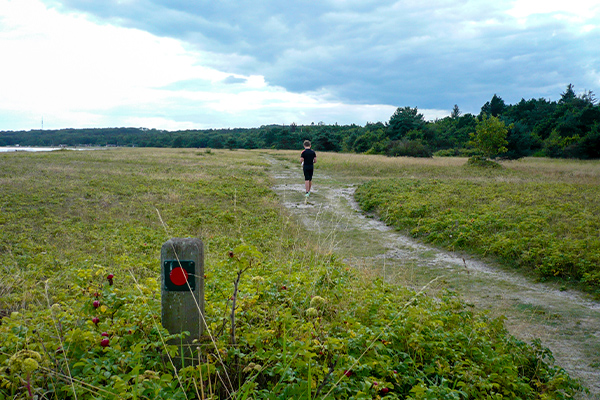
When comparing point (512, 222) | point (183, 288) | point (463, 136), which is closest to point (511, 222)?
point (512, 222)

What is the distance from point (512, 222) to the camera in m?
10.2

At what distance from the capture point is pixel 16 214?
37.1ft

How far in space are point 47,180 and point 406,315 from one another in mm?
20037

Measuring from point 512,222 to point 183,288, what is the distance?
9916mm

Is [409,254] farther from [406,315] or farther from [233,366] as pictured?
[233,366]

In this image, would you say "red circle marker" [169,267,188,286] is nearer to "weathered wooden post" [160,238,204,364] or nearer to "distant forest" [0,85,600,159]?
"weathered wooden post" [160,238,204,364]

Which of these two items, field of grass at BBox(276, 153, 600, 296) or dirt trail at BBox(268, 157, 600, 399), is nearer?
dirt trail at BBox(268, 157, 600, 399)

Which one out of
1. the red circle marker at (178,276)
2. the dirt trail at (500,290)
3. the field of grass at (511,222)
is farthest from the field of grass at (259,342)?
the field of grass at (511,222)

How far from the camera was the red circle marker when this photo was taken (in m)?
2.75

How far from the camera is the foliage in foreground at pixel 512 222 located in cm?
756

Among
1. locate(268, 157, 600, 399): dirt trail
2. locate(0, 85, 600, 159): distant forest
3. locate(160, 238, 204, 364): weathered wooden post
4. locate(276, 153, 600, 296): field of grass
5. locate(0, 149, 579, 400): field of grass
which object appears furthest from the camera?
locate(0, 85, 600, 159): distant forest

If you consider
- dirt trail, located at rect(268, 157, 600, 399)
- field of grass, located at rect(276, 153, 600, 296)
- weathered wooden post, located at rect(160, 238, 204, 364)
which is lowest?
dirt trail, located at rect(268, 157, 600, 399)

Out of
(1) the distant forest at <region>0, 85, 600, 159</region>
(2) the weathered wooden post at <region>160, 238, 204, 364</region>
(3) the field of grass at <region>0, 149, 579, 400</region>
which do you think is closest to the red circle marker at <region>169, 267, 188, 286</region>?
(2) the weathered wooden post at <region>160, 238, 204, 364</region>

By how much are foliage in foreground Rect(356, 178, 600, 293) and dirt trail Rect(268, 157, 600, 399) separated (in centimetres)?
54
